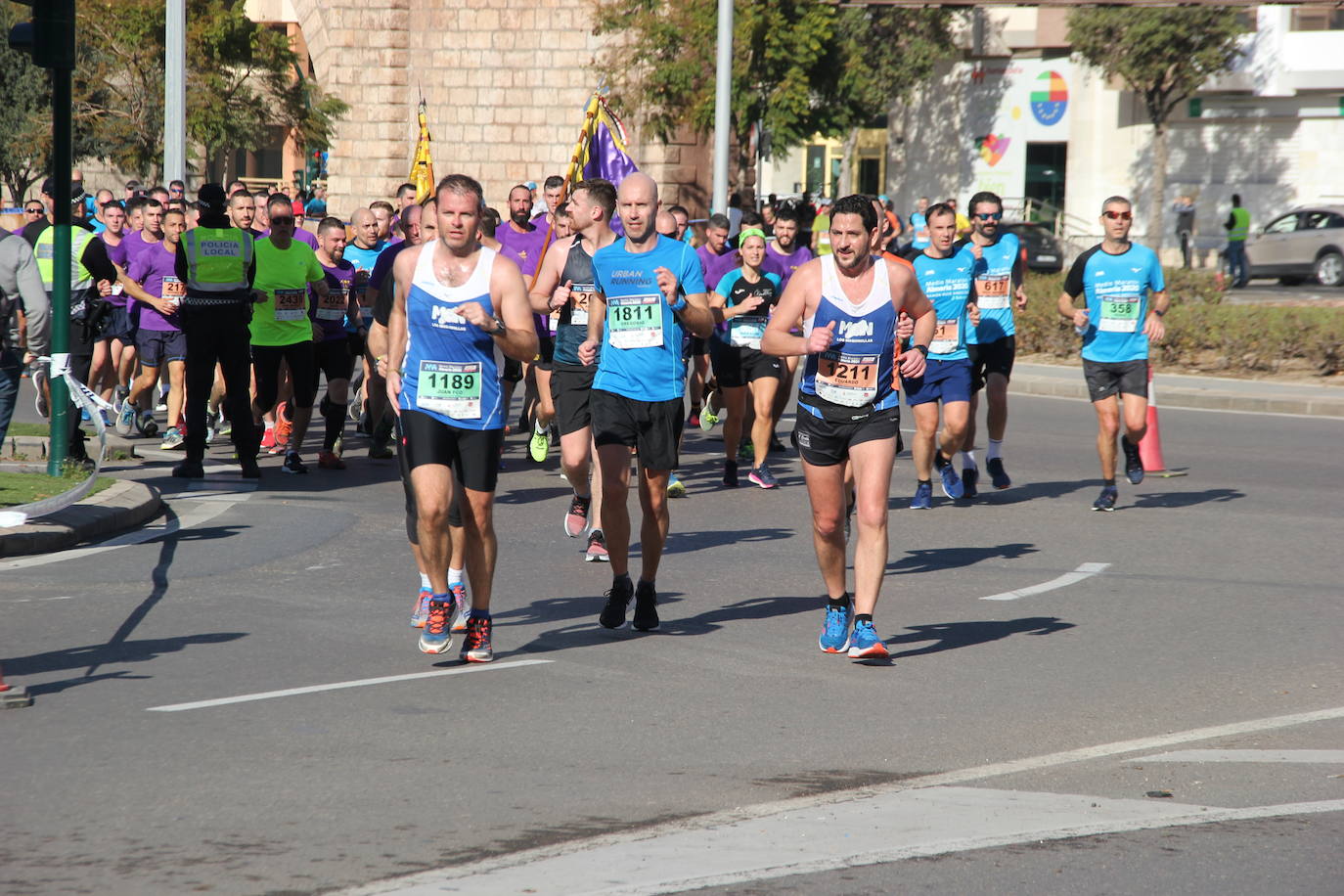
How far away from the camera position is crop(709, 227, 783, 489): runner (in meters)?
12.4

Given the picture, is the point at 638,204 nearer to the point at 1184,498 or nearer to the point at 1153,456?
the point at 1184,498

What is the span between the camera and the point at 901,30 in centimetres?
5069

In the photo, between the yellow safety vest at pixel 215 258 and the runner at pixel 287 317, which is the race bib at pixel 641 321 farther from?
the runner at pixel 287 317

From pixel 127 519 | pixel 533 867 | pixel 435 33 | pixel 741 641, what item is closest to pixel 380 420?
pixel 127 519

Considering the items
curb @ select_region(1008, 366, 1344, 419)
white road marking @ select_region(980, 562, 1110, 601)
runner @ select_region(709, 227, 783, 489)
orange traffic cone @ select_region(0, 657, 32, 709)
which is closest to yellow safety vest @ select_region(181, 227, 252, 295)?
runner @ select_region(709, 227, 783, 489)

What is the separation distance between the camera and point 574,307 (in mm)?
9898

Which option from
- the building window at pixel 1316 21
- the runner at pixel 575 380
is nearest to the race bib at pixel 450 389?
the runner at pixel 575 380

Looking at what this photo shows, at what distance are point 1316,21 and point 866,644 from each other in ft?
144

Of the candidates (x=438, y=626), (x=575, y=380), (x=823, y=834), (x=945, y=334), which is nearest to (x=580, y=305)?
(x=575, y=380)

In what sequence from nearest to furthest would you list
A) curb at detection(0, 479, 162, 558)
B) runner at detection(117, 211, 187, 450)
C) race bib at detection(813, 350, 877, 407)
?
1. race bib at detection(813, 350, 877, 407)
2. curb at detection(0, 479, 162, 558)
3. runner at detection(117, 211, 187, 450)

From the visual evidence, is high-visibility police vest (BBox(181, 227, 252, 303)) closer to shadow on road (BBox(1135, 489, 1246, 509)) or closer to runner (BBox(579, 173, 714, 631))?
runner (BBox(579, 173, 714, 631))

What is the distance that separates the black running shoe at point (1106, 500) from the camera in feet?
38.2

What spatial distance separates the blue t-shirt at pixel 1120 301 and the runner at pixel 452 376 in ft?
18.7

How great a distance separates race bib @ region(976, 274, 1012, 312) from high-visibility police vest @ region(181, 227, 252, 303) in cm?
501
